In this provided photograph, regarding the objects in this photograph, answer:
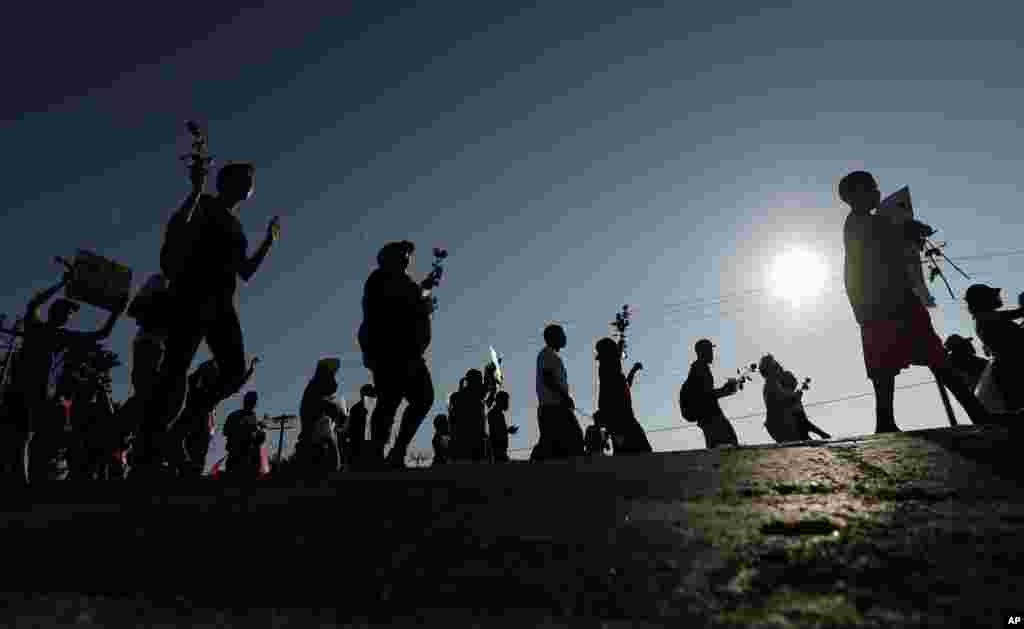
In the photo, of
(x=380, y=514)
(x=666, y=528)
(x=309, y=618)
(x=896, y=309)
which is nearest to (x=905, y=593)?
(x=666, y=528)

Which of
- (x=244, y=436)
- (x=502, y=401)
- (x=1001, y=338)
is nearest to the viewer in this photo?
(x=1001, y=338)

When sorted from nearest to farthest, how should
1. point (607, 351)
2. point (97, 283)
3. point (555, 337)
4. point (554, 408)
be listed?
point (97, 283) → point (554, 408) → point (555, 337) → point (607, 351)

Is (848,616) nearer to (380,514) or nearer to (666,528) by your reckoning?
(666,528)

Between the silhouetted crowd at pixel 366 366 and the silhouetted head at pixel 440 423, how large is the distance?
12.7ft

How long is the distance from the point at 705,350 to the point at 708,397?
0.55 metres

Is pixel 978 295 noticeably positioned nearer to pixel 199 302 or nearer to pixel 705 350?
pixel 705 350

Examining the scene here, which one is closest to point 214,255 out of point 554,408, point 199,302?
point 199,302

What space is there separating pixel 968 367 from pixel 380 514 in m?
7.31

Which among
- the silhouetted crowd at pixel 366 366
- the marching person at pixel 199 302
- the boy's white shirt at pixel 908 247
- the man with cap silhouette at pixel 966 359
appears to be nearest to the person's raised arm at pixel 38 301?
the silhouetted crowd at pixel 366 366

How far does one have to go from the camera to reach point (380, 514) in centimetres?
208

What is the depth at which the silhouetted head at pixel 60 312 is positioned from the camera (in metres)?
5.14

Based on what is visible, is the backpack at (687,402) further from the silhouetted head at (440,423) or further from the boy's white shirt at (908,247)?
the silhouetted head at (440,423)

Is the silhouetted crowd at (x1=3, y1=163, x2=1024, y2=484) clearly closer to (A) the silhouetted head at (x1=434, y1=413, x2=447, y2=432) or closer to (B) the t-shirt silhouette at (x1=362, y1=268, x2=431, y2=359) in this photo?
(B) the t-shirt silhouette at (x1=362, y1=268, x2=431, y2=359)

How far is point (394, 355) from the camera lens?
4.27 m
